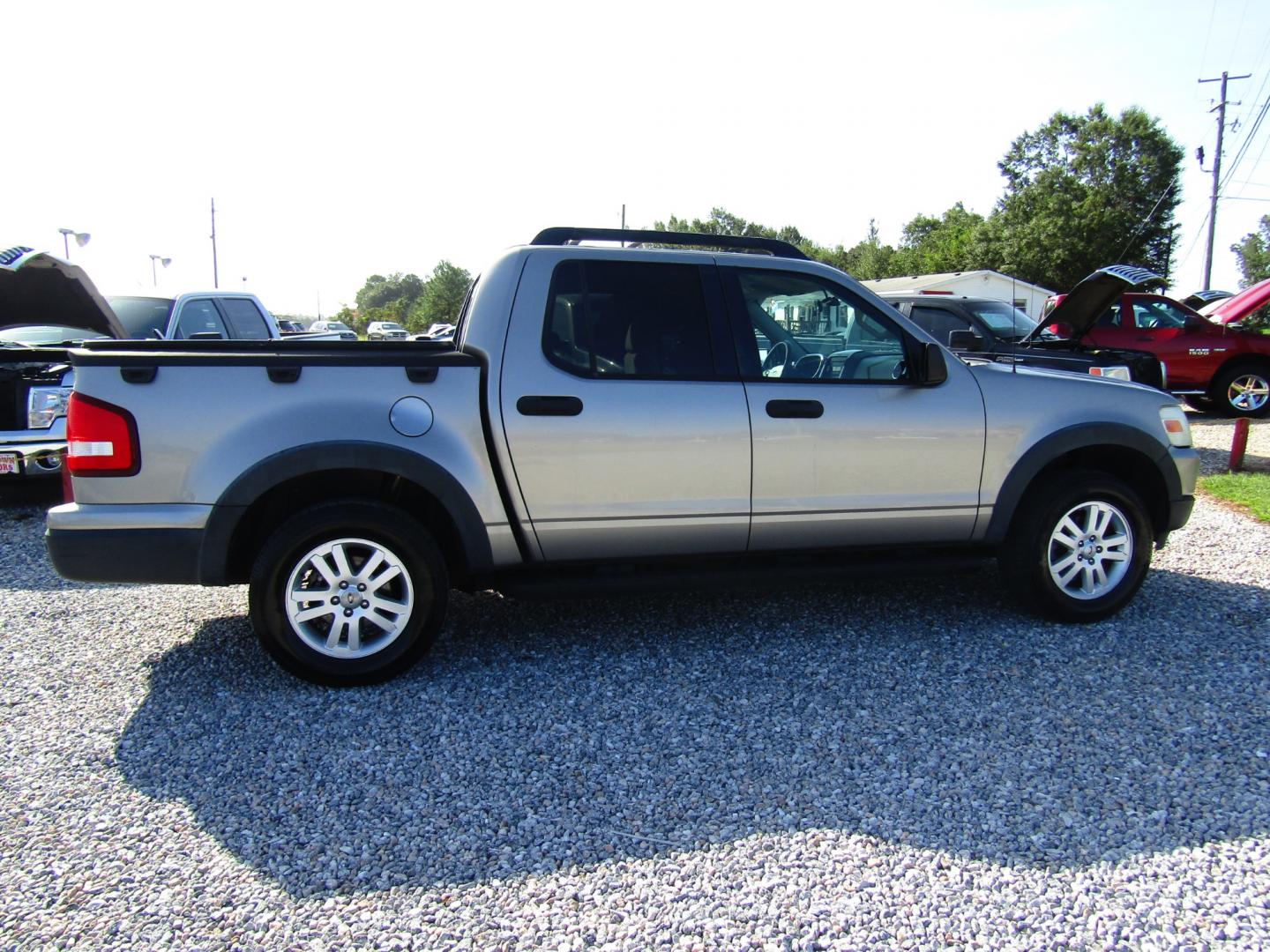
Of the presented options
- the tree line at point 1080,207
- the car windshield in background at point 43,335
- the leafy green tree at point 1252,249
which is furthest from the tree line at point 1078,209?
the leafy green tree at point 1252,249

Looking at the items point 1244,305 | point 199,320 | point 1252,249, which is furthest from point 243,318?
point 1252,249

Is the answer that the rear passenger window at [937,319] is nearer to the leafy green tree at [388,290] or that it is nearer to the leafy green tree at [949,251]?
the leafy green tree at [949,251]

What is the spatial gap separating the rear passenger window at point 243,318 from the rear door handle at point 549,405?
23.5 ft

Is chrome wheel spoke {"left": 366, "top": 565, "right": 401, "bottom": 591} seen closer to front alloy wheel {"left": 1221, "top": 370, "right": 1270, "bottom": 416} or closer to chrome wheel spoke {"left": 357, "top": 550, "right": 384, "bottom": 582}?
chrome wheel spoke {"left": 357, "top": 550, "right": 384, "bottom": 582}

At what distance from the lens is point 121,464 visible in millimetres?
3596

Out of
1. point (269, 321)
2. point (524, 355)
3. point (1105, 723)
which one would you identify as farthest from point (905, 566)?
point (269, 321)

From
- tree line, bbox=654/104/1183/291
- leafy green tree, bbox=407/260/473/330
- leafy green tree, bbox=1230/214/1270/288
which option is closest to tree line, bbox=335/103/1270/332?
tree line, bbox=654/104/1183/291

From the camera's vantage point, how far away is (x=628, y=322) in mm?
4164

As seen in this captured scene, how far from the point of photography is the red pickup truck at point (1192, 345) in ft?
44.3

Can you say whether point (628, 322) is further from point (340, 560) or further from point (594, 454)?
point (340, 560)

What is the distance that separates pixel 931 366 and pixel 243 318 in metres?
8.29

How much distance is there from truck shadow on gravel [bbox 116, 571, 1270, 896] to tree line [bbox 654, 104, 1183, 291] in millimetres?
42134

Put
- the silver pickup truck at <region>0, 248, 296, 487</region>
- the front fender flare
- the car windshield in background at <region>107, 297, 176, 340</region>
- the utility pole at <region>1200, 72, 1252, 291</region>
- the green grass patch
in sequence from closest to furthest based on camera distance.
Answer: the front fender flare → the silver pickup truck at <region>0, 248, 296, 487</region> → the green grass patch → the car windshield in background at <region>107, 297, 176, 340</region> → the utility pole at <region>1200, 72, 1252, 291</region>

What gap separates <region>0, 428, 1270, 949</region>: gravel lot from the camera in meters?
2.49
